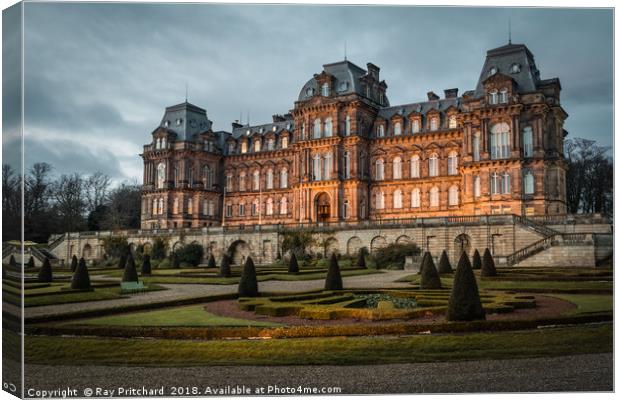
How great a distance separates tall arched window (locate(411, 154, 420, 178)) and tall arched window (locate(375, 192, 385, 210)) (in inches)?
110

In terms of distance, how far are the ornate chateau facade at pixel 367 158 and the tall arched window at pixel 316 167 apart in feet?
0.32

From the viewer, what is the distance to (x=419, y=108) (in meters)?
52.4

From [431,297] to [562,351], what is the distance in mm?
5247

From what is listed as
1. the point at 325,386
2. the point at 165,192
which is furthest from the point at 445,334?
the point at 165,192

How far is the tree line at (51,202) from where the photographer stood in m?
13.4


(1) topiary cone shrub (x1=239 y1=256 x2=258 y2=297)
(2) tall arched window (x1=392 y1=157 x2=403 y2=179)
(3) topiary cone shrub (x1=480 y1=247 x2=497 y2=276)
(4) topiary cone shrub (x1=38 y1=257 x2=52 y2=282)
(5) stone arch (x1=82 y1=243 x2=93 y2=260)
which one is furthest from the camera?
(2) tall arched window (x1=392 y1=157 x2=403 y2=179)

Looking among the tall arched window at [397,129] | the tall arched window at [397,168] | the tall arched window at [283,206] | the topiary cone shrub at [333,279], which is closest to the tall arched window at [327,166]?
the tall arched window at [397,168]

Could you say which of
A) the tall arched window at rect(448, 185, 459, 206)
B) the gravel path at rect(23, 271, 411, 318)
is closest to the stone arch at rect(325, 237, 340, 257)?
the gravel path at rect(23, 271, 411, 318)

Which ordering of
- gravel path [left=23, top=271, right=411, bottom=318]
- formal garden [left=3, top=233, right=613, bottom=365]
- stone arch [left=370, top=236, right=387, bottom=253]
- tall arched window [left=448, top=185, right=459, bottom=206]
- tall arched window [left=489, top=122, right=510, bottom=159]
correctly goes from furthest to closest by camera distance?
tall arched window [left=448, top=185, right=459, bottom=206], tall arched window [left=489, top=122, right=510, bottom=159], stone arch [left=370, top=236, right=387, bottom=253], gravel path [left=23, top=271, right=411, bottom=318], formal garden [left=3, top=233, right=613, bottom=365]

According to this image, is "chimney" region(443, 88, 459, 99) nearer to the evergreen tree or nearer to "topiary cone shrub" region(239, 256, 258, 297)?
"topiary cone shrub" region(239, 256, 258, 297)

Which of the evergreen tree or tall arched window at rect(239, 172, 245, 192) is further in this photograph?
tall arched window at rect(239, 172, 245, 192)

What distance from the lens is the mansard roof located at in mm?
50934

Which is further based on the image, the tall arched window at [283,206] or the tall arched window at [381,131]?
the tall arched window at [283,206]

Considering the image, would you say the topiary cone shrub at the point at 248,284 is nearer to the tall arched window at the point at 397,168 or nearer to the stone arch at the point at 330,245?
the stone arch at the point at 330,245
